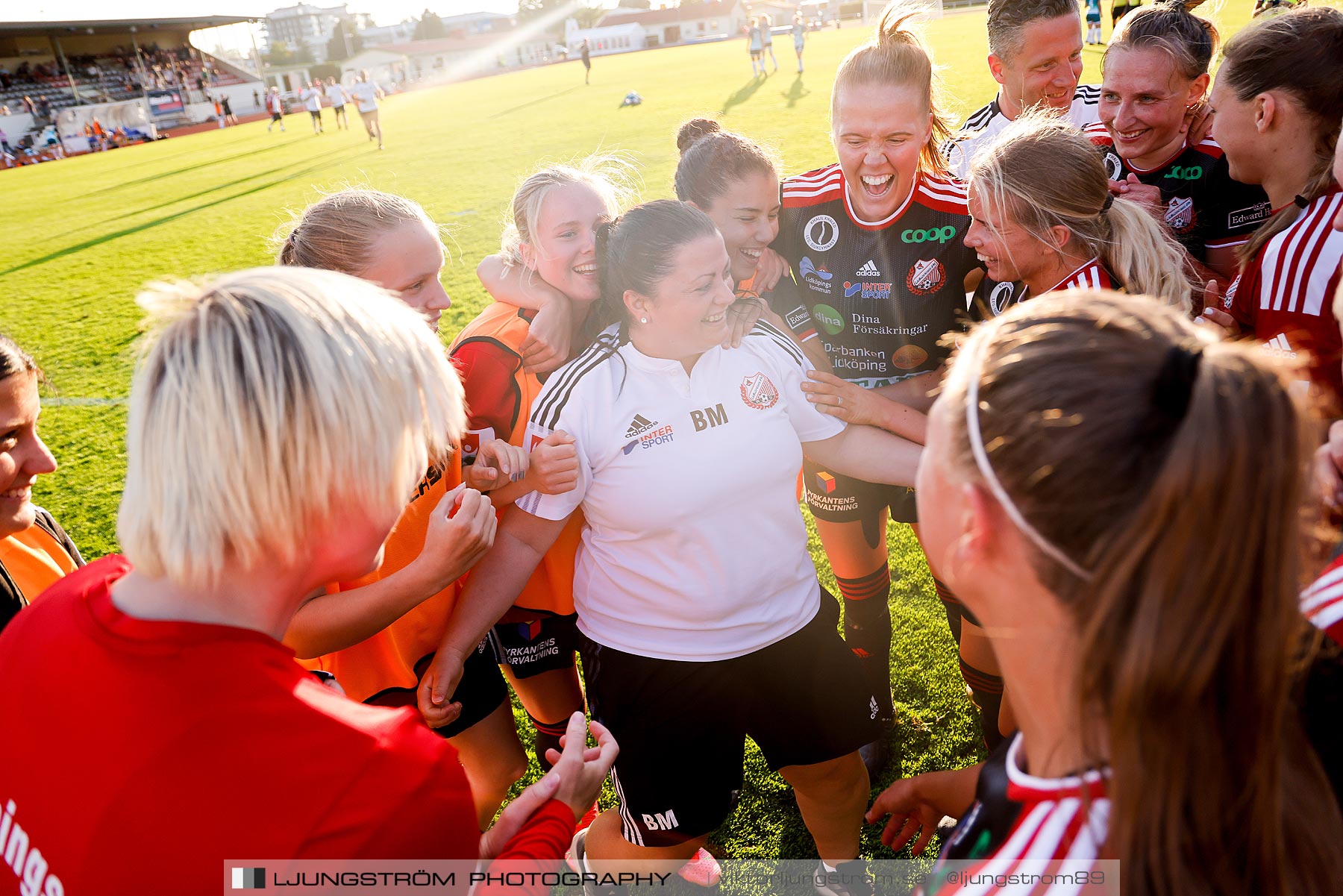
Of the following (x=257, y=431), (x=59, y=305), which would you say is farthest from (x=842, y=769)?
(x=59, y=305)

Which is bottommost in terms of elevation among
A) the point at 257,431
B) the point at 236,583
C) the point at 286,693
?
the point at 286,693

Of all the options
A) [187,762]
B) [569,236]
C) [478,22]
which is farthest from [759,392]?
[478,22]

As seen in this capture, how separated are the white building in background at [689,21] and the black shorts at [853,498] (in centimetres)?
9730

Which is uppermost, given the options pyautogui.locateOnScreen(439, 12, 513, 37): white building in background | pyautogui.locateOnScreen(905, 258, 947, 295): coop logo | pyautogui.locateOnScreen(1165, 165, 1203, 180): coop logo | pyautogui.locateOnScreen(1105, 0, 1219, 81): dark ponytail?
pyautogui.locateOnScreen(439, 12, 513, 37): white building in background

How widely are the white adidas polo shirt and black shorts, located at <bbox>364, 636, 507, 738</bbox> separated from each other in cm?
60

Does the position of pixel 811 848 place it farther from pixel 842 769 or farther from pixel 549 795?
pixel 549 795

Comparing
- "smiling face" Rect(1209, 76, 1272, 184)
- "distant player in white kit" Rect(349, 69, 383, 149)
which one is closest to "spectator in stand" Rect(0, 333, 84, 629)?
"smiling face" Rect(1209, 76, 1272, 184)

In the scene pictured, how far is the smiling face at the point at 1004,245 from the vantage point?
9.06 ft

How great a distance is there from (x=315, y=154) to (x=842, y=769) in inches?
1073

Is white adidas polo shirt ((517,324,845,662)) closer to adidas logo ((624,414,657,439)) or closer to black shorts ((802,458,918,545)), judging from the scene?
adidas logo ((624,414,657,439))

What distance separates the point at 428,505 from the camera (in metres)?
2.65

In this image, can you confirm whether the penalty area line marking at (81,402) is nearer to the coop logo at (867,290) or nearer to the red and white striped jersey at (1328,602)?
the coop logo at (867,290)

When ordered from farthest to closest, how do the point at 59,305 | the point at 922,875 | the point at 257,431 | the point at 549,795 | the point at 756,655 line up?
1. the point at 59,305
2. the point at 922,875
3. the point at 756,655
4. the point at 549,795
5. the point at 257,431

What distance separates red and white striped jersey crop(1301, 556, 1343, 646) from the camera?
1.38 metres
